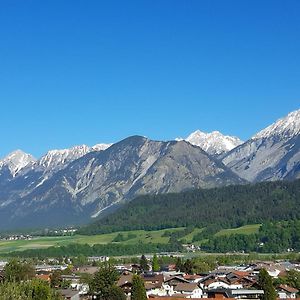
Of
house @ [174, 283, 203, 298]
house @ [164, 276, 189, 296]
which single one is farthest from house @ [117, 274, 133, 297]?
house @ [174, 283, 203, 298]

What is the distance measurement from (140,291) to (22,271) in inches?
1371

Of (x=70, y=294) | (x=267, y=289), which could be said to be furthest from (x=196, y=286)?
(x=267, y=289)

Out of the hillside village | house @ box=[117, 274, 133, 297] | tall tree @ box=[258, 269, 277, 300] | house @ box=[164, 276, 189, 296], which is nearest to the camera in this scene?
tall tree @ box=[258, 269, 277, 300]

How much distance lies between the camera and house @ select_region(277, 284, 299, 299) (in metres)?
99.9

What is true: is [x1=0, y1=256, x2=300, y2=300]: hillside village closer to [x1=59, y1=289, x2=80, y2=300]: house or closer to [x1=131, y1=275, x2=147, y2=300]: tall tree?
[x1=59, y1=289, x2=80, y2=300]: house

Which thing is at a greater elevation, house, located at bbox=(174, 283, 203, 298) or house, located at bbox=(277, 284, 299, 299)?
house, located at bbox=(174, 283, 203, 298)

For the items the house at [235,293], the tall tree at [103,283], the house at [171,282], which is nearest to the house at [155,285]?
the house at [171,282]

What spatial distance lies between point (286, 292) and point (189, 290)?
14195 mm

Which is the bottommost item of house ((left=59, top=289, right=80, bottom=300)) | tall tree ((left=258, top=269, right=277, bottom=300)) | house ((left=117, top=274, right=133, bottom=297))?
tall tree ((left=258, top=269, right=277, bottom=300))

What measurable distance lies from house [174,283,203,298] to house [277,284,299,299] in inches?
453

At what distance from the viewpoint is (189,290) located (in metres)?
108

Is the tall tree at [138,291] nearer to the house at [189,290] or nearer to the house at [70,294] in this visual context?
the house at [70,294]

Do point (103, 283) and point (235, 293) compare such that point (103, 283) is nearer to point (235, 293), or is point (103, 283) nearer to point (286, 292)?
point (235, 293)

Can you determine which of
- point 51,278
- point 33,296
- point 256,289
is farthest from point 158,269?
point 33,296
